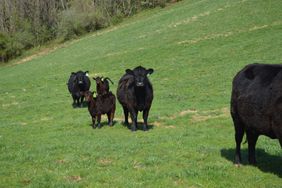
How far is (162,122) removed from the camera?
54.6 feet

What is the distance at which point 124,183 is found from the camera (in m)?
8.90

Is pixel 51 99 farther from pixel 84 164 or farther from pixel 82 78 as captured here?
pixel 84 164

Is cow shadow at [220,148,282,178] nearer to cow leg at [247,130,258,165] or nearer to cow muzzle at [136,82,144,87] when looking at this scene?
cow leg at [247,130,258,165]

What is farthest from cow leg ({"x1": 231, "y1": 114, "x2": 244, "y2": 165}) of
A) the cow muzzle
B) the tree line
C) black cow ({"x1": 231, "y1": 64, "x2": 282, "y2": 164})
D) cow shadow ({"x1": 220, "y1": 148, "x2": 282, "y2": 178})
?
the tree line

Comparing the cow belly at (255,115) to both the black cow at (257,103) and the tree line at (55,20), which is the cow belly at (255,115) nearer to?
the black cow at (257,103)

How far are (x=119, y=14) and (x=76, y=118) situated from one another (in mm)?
59428

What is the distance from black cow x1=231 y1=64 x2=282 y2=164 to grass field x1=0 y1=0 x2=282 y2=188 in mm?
914

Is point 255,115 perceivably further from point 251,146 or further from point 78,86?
point 78,86

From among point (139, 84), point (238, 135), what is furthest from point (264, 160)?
point (139, 84)

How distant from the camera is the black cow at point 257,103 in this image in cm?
843

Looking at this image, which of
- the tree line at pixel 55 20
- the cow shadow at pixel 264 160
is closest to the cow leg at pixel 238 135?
the cow shadow at pixel 264 160

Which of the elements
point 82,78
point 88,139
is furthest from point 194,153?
point 82,78

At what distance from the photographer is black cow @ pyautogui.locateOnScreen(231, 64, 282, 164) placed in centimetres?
843

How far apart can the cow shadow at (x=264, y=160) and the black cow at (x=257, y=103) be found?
27cm
